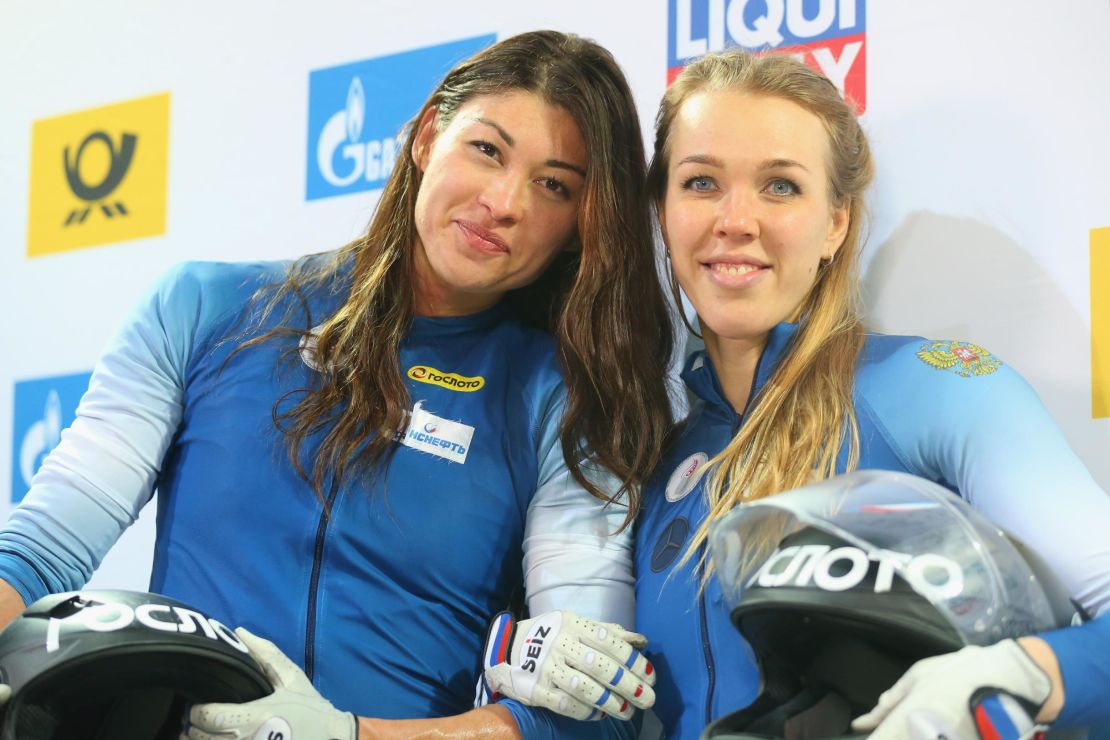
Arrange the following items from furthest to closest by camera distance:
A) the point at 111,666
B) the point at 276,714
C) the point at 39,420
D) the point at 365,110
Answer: the point at 39,420, the point at 365,110, the point at 276,714, the point at 111,666

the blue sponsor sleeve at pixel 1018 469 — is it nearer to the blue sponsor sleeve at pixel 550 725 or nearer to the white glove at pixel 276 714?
the blue sponsor sleeve at pixel 550 725

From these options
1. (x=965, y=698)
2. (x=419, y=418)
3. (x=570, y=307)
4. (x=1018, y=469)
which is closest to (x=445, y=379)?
(x=419, y=418)

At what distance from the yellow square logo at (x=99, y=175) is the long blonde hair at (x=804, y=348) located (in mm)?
1027

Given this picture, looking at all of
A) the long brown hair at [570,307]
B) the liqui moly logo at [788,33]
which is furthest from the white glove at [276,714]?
the liqui moly logo at [788,33]

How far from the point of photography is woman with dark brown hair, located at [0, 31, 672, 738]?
1.58 meters

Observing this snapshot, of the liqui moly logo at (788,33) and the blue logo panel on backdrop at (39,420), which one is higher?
the liqui moly logo at (788,33)

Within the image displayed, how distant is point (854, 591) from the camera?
1.12 metres

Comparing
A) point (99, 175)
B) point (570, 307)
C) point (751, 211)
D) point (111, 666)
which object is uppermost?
point (99, 175)

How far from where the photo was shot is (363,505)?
1604 mm

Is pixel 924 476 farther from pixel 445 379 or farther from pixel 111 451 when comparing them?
pixel 111 451

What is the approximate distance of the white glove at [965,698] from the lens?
105 centimetres

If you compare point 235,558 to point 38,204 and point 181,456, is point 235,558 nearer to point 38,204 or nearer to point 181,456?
point 181,456

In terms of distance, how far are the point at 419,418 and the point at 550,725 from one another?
0.40m

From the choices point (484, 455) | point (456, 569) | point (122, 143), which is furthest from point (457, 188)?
point (122, 143)
